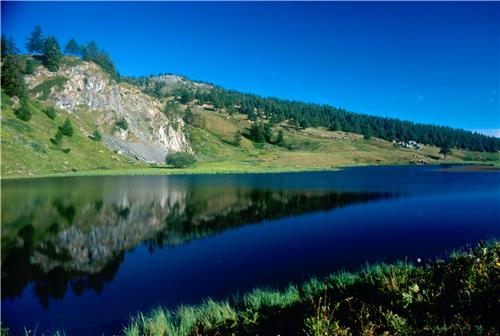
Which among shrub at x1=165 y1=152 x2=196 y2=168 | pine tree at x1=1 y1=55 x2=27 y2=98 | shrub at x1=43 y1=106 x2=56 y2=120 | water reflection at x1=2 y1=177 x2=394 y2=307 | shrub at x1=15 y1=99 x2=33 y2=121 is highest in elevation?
pine tree at x1=1 y1=55 x2=27 y2=98

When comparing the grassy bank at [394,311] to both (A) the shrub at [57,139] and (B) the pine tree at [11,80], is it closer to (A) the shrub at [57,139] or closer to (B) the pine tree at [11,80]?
(A) the shrub at [57,139]

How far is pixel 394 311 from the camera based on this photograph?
986 cm

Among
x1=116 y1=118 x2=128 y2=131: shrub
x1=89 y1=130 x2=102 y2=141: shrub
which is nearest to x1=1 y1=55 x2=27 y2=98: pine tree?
x1=89 y1=130 x2=102 y2=141: shrub

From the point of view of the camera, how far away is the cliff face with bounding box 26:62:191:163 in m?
131

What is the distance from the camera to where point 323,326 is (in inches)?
350

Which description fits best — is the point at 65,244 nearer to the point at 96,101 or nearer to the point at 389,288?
the point at 389,288

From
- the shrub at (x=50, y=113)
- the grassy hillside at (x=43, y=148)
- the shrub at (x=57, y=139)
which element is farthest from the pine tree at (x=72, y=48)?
the shrub at (x=57, y=139)

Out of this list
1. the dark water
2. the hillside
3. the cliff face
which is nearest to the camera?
the dark water

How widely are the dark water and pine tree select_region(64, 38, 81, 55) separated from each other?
138975 millimetres

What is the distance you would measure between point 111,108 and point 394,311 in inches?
5828

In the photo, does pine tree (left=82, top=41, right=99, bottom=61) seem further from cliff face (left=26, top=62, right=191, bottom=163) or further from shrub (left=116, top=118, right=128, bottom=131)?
shrub (left=116, top=118, right=128, bottom=131)

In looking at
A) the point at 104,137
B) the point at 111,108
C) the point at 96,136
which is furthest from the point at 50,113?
the point at 111,108

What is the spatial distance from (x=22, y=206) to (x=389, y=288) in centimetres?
4366

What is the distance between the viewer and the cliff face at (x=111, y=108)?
131m
